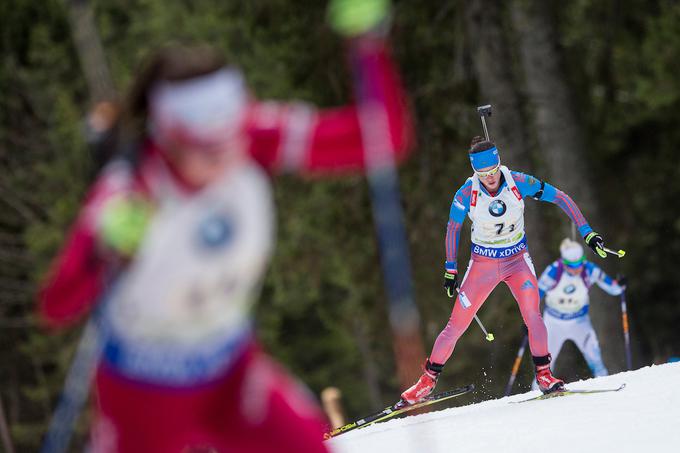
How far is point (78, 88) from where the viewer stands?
27688mm

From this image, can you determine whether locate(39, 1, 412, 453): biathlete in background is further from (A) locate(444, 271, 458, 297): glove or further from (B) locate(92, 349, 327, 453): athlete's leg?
(A) locate(444, 271, 458, 297): glove

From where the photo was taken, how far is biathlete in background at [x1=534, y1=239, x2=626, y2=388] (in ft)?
37.2

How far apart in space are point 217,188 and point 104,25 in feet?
76.7

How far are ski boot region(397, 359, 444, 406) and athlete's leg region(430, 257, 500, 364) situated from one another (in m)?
0.29

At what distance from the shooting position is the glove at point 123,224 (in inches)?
115

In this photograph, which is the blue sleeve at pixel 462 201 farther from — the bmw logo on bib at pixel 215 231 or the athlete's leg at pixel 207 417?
the bmw logo on bib at pixel 215 231

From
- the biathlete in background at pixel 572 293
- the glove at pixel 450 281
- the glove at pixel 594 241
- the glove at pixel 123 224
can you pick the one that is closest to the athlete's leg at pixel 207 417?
the glove at pixel 123 224

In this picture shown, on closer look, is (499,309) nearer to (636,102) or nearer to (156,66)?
(636,102)

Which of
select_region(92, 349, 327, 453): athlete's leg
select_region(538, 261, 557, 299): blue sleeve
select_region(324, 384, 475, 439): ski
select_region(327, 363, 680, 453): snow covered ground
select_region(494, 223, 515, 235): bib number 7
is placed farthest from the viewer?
select_region(538, 261, 557, 299): blue sleeve

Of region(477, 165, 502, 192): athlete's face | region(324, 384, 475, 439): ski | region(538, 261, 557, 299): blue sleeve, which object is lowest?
region(324, 384, 475, 439): ski

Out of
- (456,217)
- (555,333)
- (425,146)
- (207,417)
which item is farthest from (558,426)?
(425,146)

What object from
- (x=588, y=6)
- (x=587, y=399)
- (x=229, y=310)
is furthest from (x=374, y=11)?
(x=588, y=6)

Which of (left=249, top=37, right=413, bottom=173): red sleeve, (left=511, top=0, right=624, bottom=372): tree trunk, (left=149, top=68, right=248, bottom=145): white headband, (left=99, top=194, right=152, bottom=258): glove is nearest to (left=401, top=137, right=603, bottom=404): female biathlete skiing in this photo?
(left=249, top=37, right=413, bottom=173): red sleeve

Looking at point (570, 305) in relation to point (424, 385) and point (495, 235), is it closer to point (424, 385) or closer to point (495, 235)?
point (424, 385)
